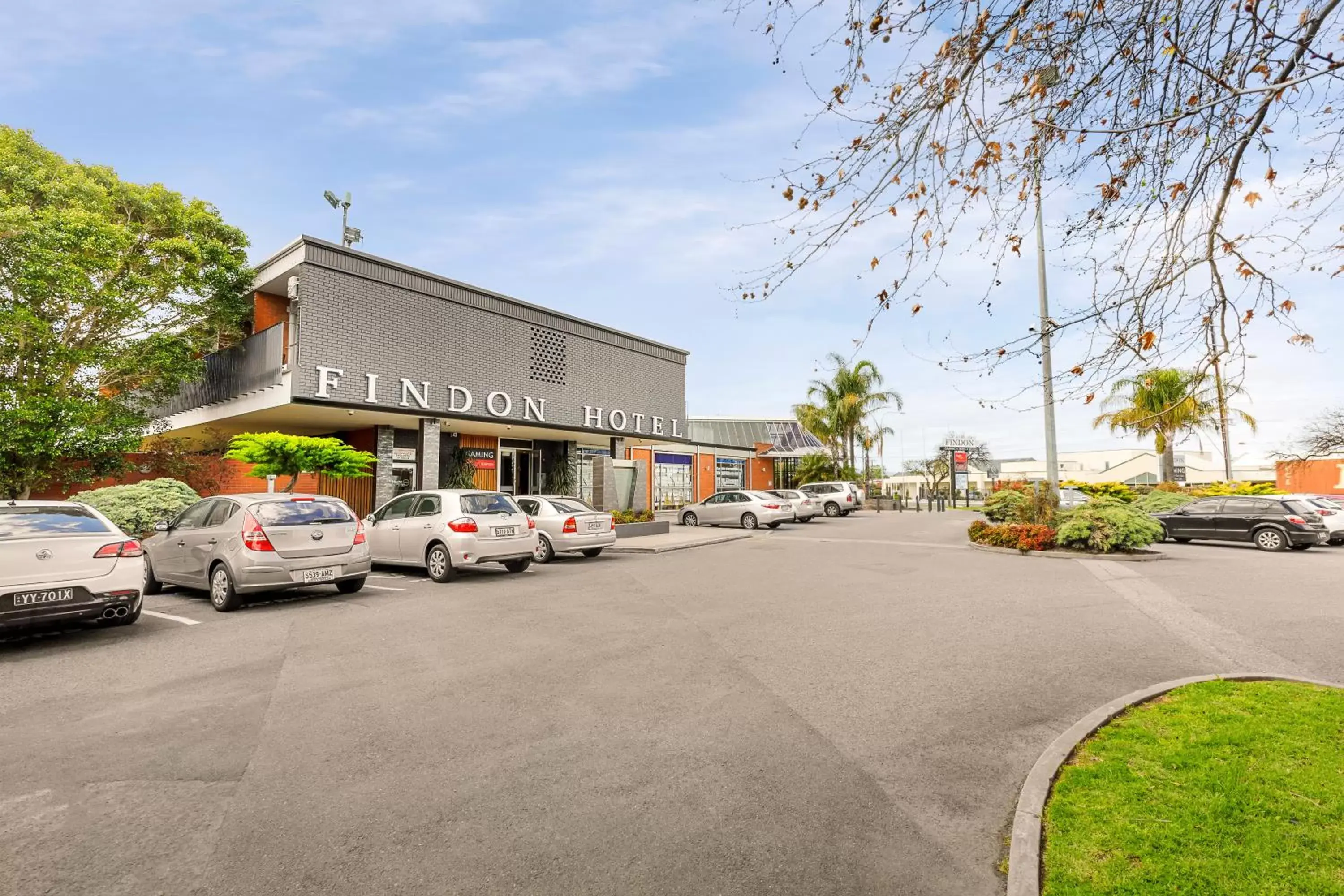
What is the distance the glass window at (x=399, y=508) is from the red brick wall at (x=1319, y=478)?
40224mm

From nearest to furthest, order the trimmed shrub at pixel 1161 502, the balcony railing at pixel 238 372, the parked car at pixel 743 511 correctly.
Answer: the balcony railing at pixel 238 372
the trimmed shrub at pixel 1161 502
the parked car at pixel 743 511

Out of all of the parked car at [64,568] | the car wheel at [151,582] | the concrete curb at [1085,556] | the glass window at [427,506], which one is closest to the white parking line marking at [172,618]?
the parked car at [64,568]

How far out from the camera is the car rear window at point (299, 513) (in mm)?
9242

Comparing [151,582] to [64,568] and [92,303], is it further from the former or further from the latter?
[92,303]

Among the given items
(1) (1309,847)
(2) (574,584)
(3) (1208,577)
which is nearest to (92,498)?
(2) (574,584)

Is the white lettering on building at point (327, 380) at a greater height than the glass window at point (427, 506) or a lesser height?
greater

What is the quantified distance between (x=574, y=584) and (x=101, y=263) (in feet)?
48.0

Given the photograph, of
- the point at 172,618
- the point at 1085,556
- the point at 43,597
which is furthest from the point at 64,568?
the point at 1085,556

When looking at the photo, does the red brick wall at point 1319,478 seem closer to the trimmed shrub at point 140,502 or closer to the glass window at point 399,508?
the glass window at point 399,508

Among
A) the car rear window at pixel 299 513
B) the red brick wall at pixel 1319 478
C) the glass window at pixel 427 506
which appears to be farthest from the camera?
the red brick wall at pixel 1319 478

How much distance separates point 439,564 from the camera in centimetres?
1188

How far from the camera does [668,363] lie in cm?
2825

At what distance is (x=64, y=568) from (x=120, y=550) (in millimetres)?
499

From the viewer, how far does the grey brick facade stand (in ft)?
54.8
